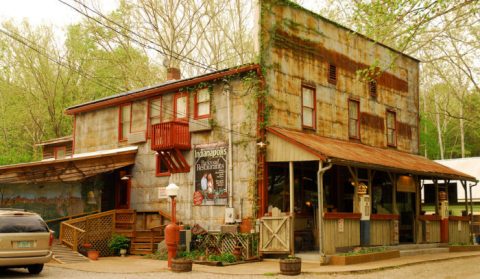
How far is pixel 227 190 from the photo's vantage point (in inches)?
818

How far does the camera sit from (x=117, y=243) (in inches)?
874

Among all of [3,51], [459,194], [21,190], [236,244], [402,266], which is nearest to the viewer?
[402,266]

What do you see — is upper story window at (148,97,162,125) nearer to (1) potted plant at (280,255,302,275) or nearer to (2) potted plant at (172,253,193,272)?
(2) potted plant at (172,253,193,272)

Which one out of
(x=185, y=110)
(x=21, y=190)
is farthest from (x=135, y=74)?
(x=185, y=110)

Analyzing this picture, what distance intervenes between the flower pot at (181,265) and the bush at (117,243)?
653 centimetres

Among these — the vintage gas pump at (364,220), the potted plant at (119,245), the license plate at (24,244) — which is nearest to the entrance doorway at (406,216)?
the vintage gas pump at (364,220)

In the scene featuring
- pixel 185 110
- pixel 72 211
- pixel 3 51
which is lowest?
pixel 72 211

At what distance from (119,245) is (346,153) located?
32.2 ft

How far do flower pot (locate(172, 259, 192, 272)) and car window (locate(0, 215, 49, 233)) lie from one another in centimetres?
382

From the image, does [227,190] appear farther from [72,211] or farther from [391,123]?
Answer: [391,123]

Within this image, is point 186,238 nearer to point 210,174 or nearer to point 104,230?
point 210,174

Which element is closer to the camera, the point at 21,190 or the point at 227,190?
the point at 227,190

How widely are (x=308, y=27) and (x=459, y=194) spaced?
1702cm

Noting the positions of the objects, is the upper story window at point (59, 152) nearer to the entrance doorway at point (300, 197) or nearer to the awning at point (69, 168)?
the awning at point (69, 168)
